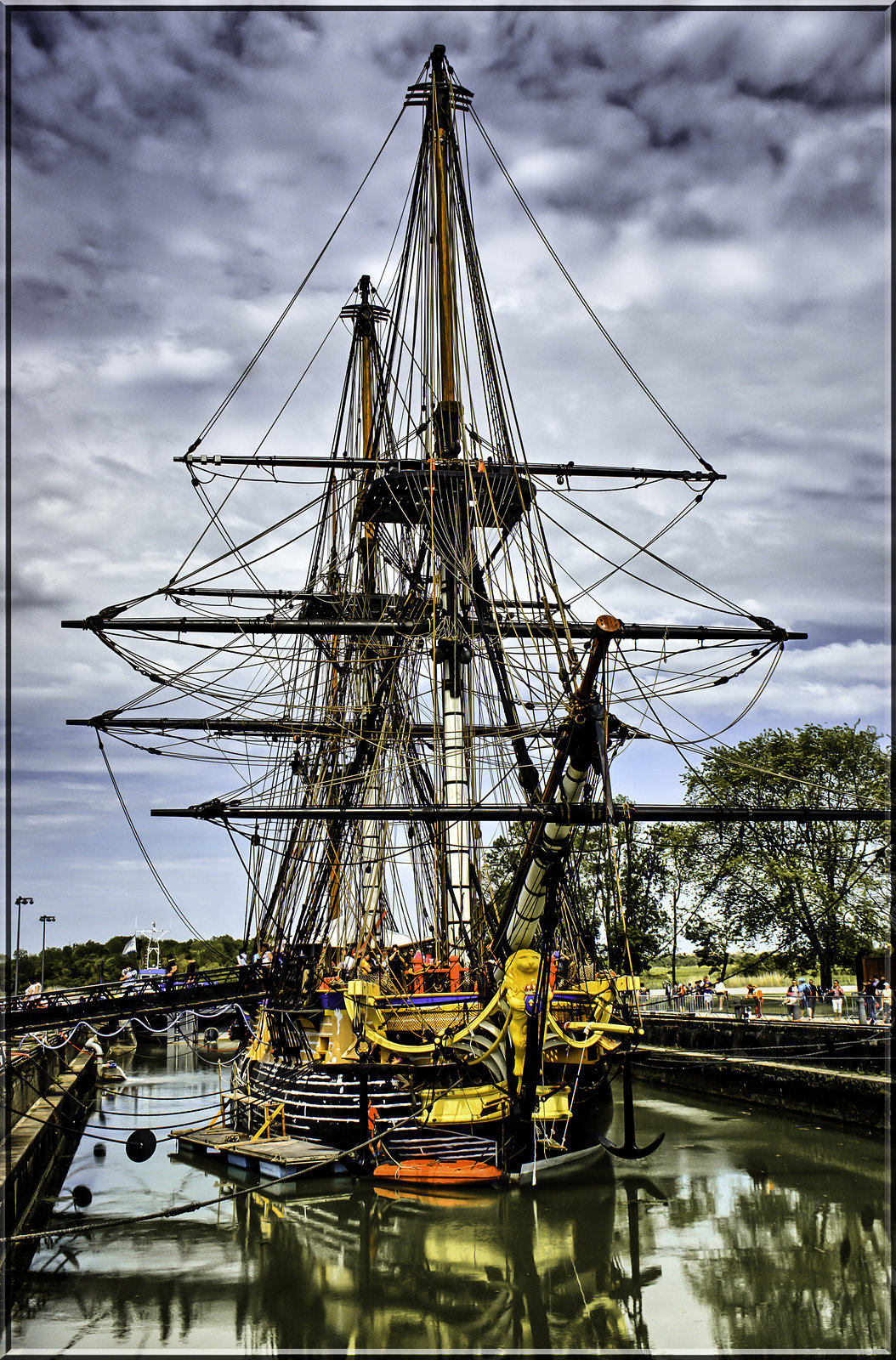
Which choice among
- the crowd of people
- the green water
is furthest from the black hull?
the crowd of people

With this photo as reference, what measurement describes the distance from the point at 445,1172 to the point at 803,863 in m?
21.0

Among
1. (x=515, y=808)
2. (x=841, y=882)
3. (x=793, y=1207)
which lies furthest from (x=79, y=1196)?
(x=841, y=882)

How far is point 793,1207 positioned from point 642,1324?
223 inches

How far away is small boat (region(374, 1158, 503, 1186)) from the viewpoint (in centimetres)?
1603

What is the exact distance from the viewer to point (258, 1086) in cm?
2008

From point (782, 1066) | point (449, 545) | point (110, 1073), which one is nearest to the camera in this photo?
point (449, 545)

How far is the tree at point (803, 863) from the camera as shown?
31.9 m

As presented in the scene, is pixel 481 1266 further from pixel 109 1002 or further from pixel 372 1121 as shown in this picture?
pixel 109 1002

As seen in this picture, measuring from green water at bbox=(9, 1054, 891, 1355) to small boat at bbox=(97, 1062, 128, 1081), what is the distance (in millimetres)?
10767

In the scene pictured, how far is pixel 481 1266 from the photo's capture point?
12820mm

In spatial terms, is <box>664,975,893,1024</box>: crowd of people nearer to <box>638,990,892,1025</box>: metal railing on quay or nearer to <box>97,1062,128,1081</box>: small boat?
<box>638,990,892,1025</box>: metal railing on quay

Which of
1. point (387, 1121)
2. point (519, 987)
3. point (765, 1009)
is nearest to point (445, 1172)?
point (387, 1121)

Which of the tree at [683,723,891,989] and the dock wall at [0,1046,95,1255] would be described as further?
the tree at [683,723,891,989]

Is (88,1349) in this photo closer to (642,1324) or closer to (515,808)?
(642,1324)
